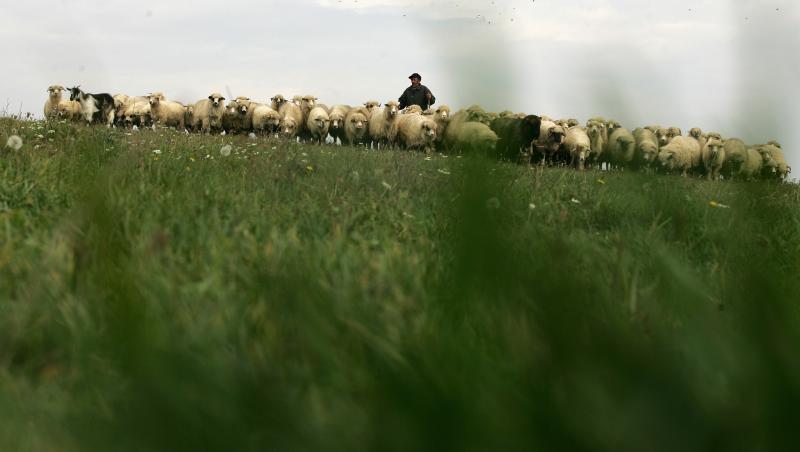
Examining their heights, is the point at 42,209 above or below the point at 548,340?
below

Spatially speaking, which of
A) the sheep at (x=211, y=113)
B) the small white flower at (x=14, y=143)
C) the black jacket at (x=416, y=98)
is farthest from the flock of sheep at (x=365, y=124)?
the small white flower at (x=14, y=143)

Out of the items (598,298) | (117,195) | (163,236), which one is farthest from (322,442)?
(117,195)

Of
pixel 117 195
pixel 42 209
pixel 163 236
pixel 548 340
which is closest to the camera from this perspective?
pixel 548 340

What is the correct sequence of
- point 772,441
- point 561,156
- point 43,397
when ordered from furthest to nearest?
point 561,156 → point 43,397 → point 772,441

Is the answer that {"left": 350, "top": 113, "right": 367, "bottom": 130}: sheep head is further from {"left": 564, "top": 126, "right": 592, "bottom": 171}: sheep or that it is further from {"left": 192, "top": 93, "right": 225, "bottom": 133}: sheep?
{"left": 564, "top": 126, "right": 592, "bottom": 171}: sheep

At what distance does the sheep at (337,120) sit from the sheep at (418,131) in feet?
17.4

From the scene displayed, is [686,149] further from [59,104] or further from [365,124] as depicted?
[59,104]

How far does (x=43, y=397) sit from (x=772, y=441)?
2095 mm

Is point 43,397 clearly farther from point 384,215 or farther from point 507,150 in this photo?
point 384,215

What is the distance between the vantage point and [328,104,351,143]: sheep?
92.8ft

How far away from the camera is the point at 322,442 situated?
99 centimetres

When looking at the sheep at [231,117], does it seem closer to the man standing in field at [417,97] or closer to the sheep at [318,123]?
the sheep at [318,123]

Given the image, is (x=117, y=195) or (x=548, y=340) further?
(x=117, y=195)

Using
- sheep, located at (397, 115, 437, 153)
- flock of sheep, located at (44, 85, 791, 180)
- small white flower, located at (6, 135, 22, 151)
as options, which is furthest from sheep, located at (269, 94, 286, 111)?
small white flower, located at (6, 135, 22, 151)
